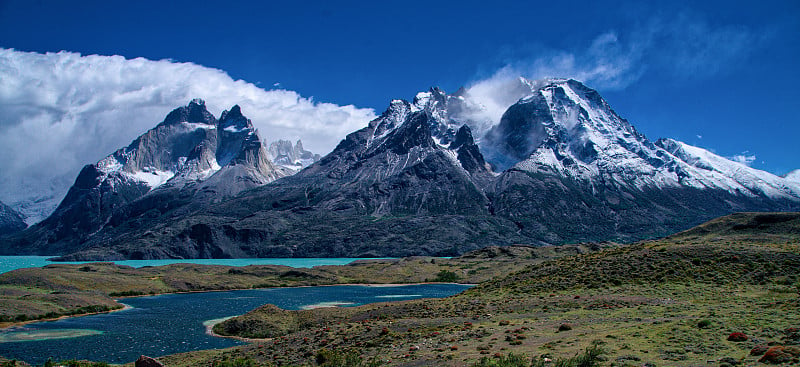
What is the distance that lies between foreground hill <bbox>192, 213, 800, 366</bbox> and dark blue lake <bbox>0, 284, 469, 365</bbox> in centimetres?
783

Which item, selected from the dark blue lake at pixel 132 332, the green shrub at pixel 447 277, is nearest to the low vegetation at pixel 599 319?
the dark blue lake at pixel 132 332

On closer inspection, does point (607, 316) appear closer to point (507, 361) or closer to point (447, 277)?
point (507, 361)

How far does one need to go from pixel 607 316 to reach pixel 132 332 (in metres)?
63.4

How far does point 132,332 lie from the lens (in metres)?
75.7

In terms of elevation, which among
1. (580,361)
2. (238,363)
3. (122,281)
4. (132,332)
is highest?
(580,361)

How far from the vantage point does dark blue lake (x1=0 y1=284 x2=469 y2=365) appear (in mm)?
60500

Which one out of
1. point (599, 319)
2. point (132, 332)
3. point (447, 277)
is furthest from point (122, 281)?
point (599, 319)

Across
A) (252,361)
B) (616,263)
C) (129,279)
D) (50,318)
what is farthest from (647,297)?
(129,279)

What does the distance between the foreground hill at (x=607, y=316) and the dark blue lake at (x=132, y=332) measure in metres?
7.83

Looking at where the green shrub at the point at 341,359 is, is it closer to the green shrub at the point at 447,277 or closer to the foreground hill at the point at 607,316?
the foreground hill at the point at 607,316

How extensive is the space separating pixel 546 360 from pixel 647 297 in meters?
28.8

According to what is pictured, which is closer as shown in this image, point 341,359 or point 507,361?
point 507,361

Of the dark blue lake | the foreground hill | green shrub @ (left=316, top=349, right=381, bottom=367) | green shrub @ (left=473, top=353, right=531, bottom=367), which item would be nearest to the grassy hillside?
the dark blue lake

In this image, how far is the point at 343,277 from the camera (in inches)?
7490
